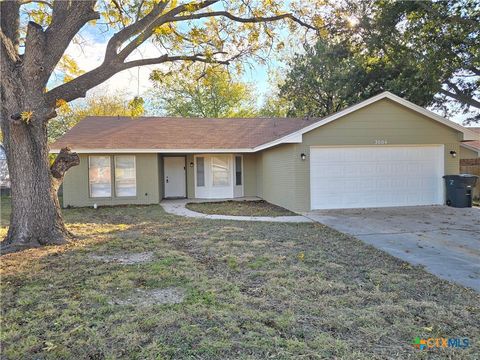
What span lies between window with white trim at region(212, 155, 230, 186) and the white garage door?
555cm

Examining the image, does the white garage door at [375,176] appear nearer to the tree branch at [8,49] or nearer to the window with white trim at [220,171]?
the window with white trim at [220,171]

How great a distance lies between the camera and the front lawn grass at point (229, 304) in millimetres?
2760

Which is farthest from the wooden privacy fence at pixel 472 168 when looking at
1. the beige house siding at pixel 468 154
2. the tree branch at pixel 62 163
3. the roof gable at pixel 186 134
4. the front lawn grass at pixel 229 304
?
the tree branch at pixel 62 163

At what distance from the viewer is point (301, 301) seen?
3.71m

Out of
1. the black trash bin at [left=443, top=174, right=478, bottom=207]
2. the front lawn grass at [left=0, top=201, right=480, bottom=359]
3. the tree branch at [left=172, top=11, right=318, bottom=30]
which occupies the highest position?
the tree branch at [left=172, top=11, right=318, bottom=30]

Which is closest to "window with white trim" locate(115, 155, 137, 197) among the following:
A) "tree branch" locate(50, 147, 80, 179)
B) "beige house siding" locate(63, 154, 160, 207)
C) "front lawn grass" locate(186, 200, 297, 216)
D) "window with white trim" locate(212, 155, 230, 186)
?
"beige house siding" locate(63, 154, 160, 207)

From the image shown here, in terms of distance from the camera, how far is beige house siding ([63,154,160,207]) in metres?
13.1

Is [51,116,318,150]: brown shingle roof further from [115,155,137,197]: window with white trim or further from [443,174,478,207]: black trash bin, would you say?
[443,174,478,207]: black trash bin

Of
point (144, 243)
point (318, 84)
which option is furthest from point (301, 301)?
point (318, 84)

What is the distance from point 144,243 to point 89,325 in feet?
11.8

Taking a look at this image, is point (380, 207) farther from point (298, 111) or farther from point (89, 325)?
point (298, 111)

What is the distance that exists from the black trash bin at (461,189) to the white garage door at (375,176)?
1.43 ft

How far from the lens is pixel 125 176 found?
13.6 meters

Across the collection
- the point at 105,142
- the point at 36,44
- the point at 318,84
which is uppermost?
the point at 318,84
